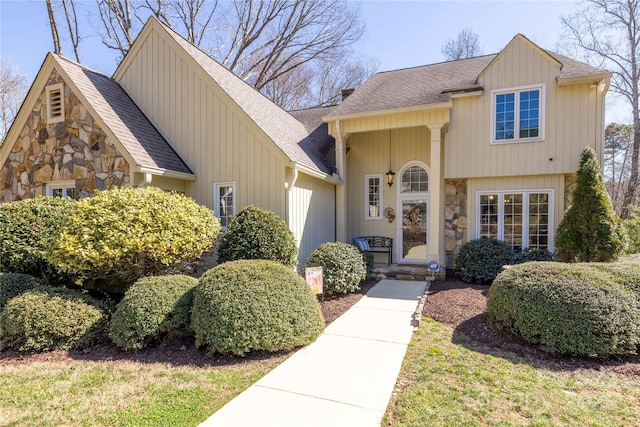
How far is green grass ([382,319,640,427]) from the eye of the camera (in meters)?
3.02

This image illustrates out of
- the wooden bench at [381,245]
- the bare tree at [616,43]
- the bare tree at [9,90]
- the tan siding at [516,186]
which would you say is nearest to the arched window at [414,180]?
the tan siding at [516,186]

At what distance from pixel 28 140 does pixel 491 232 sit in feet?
41.7

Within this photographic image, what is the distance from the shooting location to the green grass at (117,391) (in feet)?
10.1

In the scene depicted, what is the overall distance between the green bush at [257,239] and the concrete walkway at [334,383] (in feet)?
6.56

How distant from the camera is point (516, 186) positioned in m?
9.19

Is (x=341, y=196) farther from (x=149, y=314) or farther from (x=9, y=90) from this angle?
(x=9, y=90)

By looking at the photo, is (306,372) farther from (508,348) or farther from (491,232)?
(491,232)

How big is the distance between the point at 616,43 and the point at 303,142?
56.3 feet

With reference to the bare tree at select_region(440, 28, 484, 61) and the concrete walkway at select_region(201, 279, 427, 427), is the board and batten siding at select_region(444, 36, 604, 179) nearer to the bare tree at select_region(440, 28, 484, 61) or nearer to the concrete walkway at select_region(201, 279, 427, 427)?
the concrete walkway at select_region(201, 279, 427, 427)

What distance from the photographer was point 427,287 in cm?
809

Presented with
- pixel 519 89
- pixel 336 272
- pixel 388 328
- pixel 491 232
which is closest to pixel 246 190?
pixel 336 272

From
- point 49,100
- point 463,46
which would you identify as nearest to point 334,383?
point 49,100

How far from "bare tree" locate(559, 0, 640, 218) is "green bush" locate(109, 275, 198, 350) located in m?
19.9

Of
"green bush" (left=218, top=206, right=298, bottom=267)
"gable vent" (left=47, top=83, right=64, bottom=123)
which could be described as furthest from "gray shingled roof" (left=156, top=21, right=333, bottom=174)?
"gable vent" (left=47, top=83, right=64, bottom=123)
